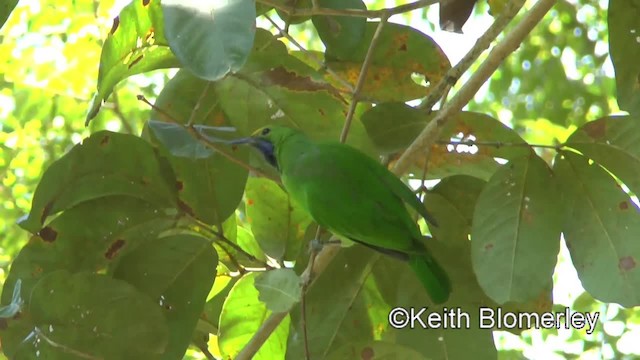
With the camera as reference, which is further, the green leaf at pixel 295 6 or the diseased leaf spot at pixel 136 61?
the green leaf at pixel 295 6

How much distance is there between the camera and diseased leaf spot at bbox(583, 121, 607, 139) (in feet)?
5.59

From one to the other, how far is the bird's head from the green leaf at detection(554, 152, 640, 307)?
1.83 ft

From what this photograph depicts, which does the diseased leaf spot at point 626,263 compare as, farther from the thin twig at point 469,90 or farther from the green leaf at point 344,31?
the green leaf at point 344,31

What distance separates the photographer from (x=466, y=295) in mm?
1744

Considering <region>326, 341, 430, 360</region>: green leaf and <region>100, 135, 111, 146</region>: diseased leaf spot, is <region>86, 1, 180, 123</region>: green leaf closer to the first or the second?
<region>100, 135, 111, 146</region>: diseased leaf spot

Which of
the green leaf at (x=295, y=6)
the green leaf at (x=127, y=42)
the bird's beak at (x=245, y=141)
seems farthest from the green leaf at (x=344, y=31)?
the green leaf at (x=127, y=42)

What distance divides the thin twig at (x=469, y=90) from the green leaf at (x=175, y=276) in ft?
1.51

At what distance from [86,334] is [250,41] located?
764 mm

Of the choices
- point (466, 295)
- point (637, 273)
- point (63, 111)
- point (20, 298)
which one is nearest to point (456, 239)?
point (466, 295)

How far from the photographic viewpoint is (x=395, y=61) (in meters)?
1.90

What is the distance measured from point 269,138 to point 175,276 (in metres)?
0.35

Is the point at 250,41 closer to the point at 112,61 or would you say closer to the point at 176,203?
the point at 112,61

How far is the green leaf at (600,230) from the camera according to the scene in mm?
1531

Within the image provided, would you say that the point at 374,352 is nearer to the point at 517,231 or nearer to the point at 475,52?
the point at 517,231
